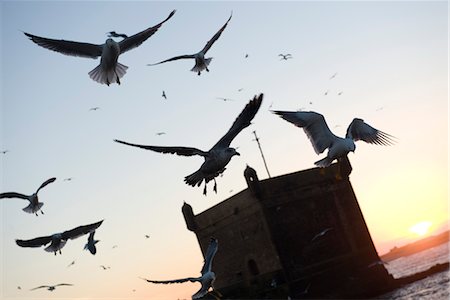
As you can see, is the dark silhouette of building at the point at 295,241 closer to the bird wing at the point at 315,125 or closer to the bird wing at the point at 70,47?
the bird wing at the point at 315,125

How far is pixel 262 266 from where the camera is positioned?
32844mm

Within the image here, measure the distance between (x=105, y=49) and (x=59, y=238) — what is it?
4.72 m

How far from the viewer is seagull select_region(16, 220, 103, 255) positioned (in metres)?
12.1

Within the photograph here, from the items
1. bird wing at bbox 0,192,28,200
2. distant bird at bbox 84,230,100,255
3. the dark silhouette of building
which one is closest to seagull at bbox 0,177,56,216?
bird wing at bbox 0,192,28,200

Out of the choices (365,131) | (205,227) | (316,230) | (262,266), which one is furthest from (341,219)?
(365,131)

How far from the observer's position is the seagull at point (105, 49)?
10.2 metres

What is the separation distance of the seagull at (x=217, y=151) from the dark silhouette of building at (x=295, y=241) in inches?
842

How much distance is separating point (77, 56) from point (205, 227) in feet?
89.2

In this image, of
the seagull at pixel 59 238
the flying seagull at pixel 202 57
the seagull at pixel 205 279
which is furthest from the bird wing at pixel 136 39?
the seagull at pixel 205 279

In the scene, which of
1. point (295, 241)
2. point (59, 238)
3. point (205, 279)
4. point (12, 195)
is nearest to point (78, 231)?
point (59, 238)

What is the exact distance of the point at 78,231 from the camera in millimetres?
12445

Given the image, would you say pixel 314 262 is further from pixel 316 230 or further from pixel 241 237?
pixel 241 237

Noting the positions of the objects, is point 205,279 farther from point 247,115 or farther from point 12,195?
point 12,195

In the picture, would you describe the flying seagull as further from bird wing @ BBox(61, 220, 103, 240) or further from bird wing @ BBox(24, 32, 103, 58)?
bird wing @ BBox(61, 220, 103, 240)
